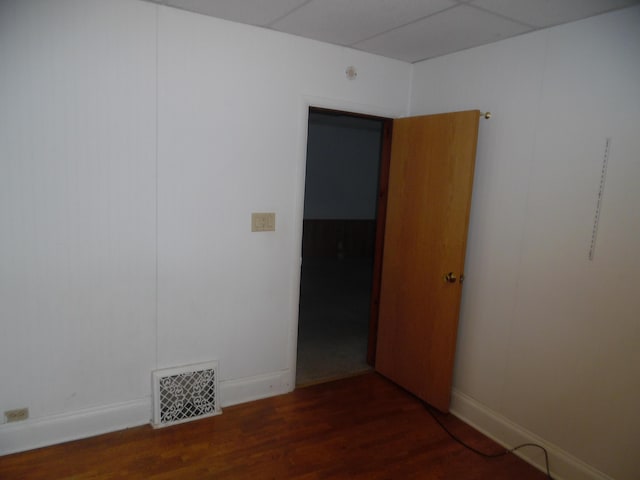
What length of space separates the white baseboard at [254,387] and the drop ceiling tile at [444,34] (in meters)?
2.39

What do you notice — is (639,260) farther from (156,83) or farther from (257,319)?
(156,83)

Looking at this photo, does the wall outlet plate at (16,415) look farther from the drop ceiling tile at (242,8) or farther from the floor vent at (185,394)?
the drop ceiling tile at (242,8)

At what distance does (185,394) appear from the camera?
265 centimetres

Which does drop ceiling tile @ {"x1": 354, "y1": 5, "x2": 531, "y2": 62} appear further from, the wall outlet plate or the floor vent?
the wall outlet plate

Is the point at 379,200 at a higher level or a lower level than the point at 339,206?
higher

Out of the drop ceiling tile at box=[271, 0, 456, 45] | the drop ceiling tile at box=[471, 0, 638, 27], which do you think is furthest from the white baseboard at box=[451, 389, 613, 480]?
the drop ceiling tile at box=[271, 0, 456, 45]

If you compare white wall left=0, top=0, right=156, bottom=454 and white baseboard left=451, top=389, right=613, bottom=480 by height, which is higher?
white wall left=0, top=0, right=156, bottom=454

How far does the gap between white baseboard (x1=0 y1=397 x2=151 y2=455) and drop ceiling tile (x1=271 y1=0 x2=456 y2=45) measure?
244 centimetres

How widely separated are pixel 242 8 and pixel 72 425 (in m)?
2.51

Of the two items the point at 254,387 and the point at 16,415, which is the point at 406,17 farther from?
the point at 16,415

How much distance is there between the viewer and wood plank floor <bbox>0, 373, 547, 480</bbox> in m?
2.19

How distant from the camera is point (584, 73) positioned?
86.2 inches

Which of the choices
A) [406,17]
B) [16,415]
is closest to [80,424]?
[16,415]

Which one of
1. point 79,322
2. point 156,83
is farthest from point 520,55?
point 79,322
